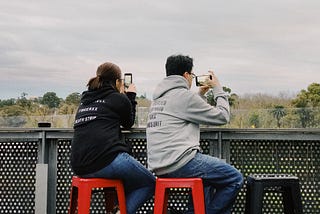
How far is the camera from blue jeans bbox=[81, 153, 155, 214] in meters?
3.46

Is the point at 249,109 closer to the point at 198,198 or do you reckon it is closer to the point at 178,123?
the point at 178,123

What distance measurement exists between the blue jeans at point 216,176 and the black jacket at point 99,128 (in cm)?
43

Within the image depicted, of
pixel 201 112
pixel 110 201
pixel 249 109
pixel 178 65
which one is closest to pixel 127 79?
pixel 178 65

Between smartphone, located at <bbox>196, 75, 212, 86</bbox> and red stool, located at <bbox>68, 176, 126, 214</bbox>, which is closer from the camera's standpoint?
red stool, located at <bbox>68, 176, 126, 214</bbox>

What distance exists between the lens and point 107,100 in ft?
11.8

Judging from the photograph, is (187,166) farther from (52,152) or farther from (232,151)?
(52,152)

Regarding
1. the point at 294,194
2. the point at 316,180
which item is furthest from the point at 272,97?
the point at 294,194

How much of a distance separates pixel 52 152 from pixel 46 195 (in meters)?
0.35

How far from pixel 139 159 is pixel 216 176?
3.06 ft

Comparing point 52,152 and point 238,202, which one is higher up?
point 52,152

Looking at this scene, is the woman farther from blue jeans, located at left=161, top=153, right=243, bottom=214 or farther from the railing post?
the railing post

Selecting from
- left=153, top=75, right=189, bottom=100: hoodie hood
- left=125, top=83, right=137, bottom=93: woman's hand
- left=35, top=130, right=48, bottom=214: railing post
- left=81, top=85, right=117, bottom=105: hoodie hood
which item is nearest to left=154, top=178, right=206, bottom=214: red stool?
left=153, top=75, right=189, bottom=100: hoodie hood

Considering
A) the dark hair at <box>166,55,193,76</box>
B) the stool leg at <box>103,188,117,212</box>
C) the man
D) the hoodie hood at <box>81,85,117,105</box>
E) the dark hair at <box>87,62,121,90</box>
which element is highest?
the dark hair at <box>166,55,193,76</box>

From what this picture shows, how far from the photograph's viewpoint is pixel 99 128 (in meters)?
3.52
